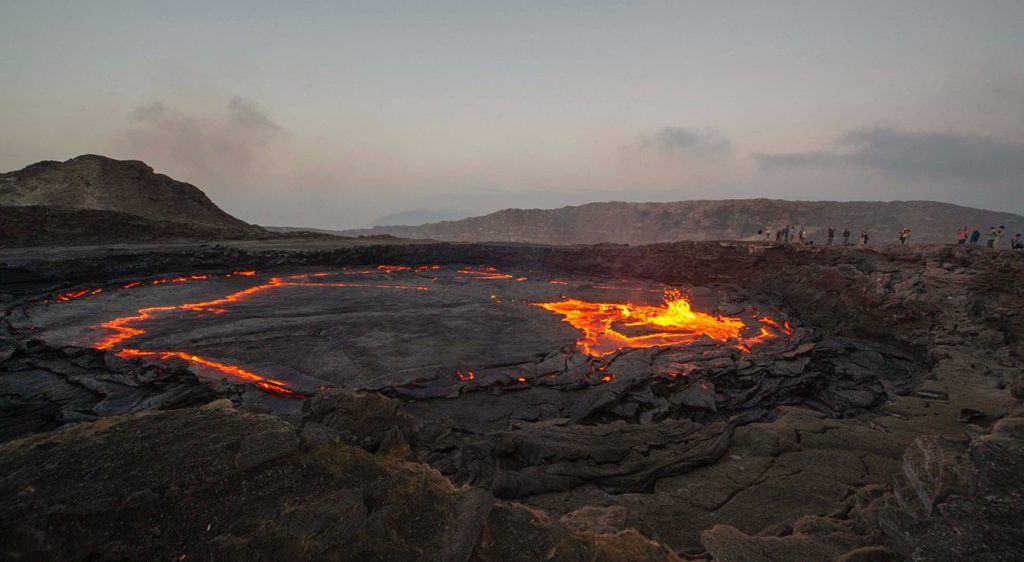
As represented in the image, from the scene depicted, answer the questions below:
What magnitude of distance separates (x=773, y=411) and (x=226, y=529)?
404 inches

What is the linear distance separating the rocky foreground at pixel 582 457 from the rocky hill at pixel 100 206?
429 inches

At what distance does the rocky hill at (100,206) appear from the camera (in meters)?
23.8

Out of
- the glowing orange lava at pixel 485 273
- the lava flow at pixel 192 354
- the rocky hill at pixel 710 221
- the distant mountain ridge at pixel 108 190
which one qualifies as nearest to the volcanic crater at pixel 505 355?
the lava flow at pixel 192 354

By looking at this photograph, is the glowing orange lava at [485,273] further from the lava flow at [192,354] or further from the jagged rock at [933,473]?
the jagged rock at [933,473]

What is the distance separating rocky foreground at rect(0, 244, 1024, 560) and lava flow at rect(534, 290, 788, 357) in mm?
2285

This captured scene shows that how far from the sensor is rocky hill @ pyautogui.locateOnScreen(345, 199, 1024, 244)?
2365 inches

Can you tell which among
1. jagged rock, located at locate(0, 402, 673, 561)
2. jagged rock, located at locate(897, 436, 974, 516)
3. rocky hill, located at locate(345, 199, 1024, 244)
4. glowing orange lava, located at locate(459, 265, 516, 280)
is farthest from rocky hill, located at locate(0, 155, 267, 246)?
rocky hill, located at locate(345, 199, 1024, 244)

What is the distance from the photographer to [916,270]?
51.0 feet

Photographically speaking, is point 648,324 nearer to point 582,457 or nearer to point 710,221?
point 582,457

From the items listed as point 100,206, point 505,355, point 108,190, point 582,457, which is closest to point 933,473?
point 582,457

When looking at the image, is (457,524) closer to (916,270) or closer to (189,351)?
(189,351)

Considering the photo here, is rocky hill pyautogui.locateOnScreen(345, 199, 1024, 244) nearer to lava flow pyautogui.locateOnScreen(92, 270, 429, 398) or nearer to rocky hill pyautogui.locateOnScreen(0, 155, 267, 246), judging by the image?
rocky hill pyautogui.locateOnScreen(0, 155, 267, 246)

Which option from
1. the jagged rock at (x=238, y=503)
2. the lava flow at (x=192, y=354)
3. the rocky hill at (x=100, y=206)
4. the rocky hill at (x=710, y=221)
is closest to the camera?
the jagged rock at (x=238, y=503)

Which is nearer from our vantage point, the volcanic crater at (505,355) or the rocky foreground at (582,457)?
the rocky foreground at (582,457)
